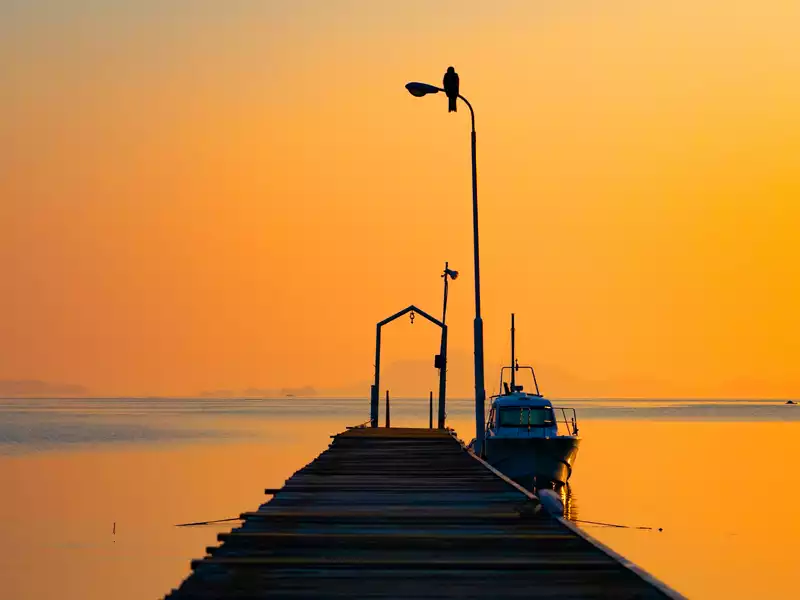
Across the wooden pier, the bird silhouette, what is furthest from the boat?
the wooden pier

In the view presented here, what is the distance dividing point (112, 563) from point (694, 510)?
2752 cm

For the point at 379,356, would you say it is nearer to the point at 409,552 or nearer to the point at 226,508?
the point at 226,508

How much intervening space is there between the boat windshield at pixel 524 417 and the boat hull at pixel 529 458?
209cm

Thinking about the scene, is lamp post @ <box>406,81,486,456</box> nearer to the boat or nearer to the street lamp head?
the street lamp head

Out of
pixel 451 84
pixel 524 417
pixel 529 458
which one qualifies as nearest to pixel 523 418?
pixel 524 417

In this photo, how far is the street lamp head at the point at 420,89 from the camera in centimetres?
3384

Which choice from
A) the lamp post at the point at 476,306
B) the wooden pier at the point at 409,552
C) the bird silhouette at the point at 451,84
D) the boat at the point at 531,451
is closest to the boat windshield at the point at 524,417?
the boat at the point at 531,451

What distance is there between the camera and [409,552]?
14.1m

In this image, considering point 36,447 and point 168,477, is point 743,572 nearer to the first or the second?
point 168,477

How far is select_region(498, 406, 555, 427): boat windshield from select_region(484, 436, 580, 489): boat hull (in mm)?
2087

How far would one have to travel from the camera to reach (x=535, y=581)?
12094 mm

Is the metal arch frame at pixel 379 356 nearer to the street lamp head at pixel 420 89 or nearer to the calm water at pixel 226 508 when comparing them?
the calm water at pixel 226 508

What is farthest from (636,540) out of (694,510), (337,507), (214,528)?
(337,507)

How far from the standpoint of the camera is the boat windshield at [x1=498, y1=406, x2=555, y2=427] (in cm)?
4541
